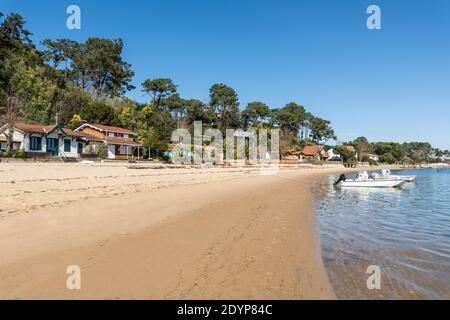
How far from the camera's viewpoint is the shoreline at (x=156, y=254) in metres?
5.08

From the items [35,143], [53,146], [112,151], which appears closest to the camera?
[35,143]

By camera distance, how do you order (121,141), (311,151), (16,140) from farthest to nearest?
(311,151), (121,141), (16,140)

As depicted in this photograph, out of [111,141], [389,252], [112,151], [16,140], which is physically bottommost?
[389,252]

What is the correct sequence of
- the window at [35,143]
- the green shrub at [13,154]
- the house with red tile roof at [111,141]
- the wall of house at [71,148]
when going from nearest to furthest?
the green shrub at [13,154]
the window at [35,143]
the wall of house at [71,148]
the house with red tile roof at [111,141]

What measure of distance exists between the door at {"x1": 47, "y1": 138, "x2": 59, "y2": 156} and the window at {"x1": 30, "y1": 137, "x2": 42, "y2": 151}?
1141mm

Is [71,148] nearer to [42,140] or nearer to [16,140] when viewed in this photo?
[42,140]

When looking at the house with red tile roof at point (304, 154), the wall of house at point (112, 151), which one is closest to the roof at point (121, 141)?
the wall of house at point (112, 151)

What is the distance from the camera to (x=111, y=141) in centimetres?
5119

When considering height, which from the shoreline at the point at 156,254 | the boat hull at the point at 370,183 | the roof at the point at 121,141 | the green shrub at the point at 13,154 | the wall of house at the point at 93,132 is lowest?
the boat hull at the point at 370,183

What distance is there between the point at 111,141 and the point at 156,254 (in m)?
47.5

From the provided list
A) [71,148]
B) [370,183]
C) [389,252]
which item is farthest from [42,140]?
[389,252]

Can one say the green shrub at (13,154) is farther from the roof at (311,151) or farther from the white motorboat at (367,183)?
the roof at (311,151)

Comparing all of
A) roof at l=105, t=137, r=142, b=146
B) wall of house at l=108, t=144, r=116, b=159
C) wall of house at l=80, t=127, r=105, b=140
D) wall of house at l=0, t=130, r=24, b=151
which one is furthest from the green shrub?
wall of house at l=80, t=127, r=105, b=140
